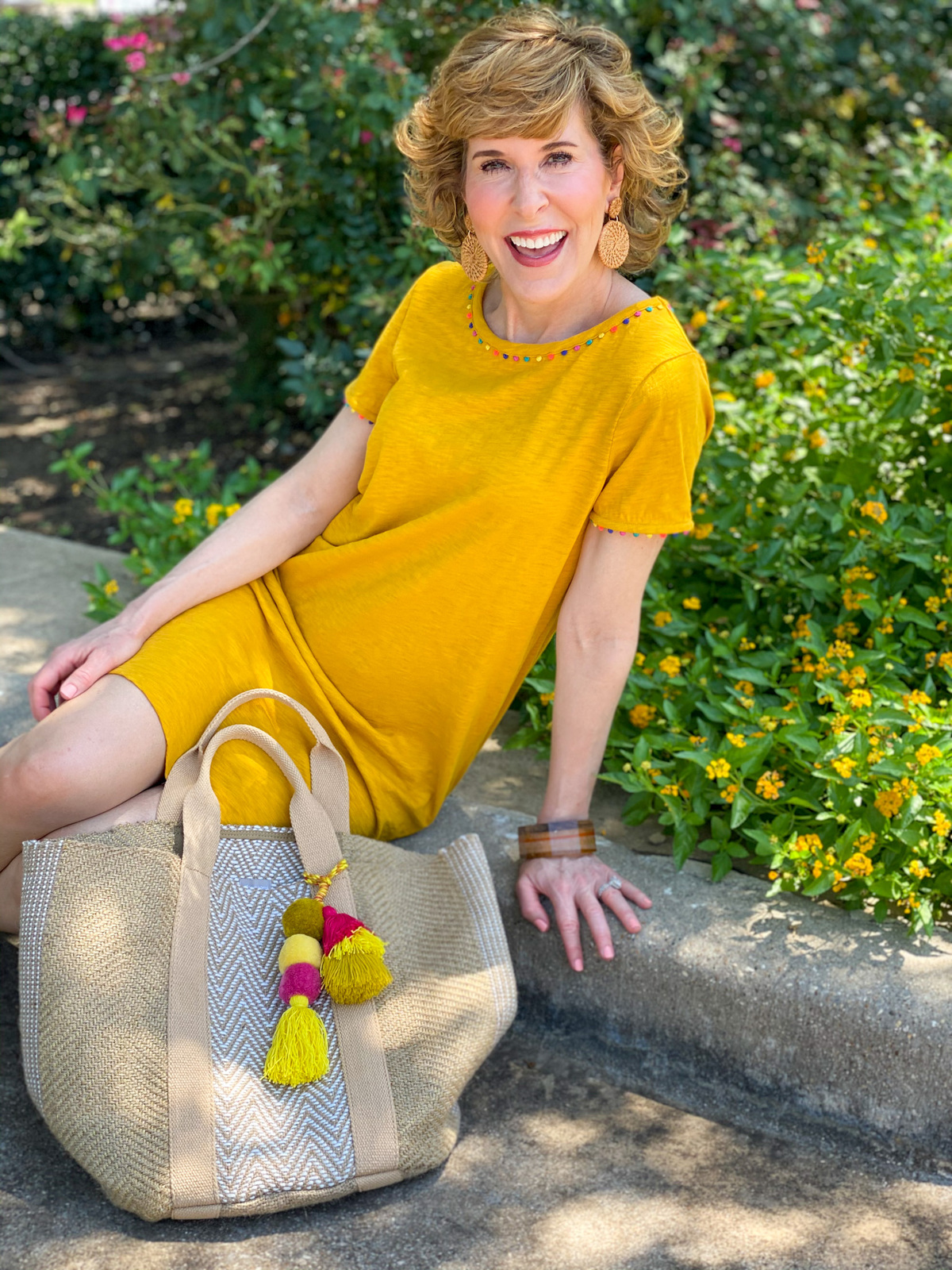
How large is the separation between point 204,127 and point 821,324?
213 centimetres

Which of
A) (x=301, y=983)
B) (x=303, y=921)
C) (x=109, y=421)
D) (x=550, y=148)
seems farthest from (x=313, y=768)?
Result: (x=109, y=421)

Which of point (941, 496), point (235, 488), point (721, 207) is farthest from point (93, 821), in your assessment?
point (721, 207)

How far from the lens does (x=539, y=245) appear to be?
1968 mm

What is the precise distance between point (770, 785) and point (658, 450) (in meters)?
0.60

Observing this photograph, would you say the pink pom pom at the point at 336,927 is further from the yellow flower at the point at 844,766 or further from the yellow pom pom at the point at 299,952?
the yellow flower at the point at 844,766

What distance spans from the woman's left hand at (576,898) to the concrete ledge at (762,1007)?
0.04m

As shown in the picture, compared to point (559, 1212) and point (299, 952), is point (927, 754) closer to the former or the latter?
point (559, 1212)

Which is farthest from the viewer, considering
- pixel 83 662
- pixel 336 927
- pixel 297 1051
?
pixel 83 662

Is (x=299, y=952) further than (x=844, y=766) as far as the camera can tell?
No

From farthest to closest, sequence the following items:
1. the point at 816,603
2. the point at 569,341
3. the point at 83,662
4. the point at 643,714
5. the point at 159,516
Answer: the point at 159,516 < the point at 816,603 < the point at 643,714 < the point at 83,662 < the point at 569,341

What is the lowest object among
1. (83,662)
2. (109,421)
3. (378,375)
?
(83,662)

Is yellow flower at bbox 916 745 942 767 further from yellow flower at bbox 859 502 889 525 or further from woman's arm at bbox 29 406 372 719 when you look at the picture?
woman's arm at bbox 29 406 372 719

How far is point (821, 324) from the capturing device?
122 inches

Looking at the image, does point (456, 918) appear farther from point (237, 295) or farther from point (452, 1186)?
point (237, 295)
